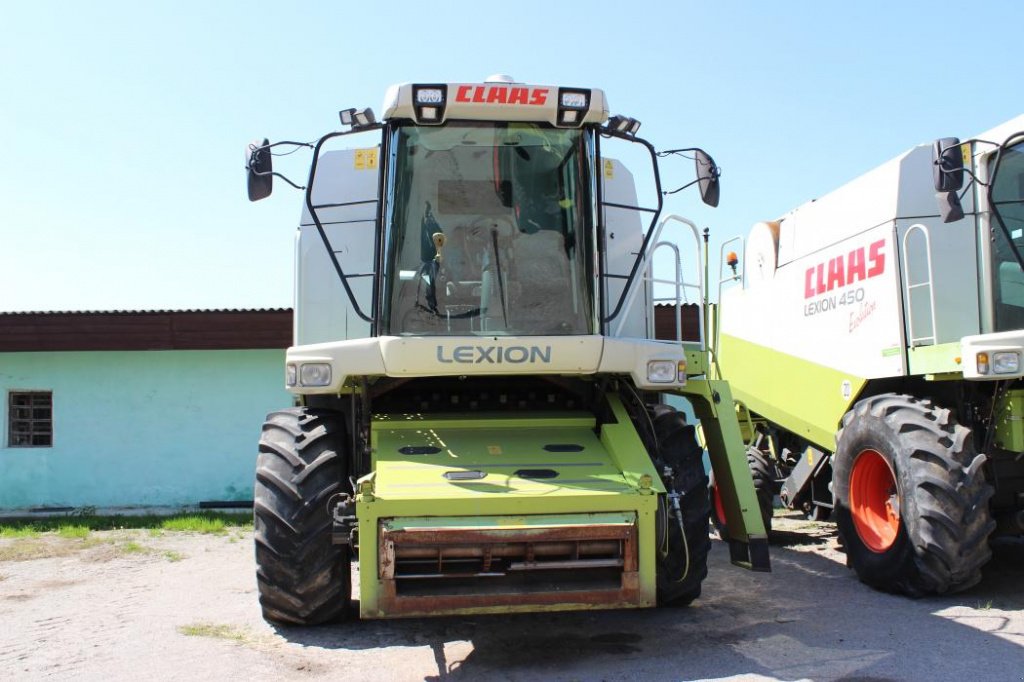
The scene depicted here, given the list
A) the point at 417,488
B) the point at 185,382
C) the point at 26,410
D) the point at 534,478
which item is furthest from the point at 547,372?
the point at 26,410

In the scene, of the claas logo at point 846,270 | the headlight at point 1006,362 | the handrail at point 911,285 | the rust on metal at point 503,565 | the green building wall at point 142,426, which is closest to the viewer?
the rust on metal at point 503,565

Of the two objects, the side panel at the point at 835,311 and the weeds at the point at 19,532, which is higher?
the side panel at the point at 835,311

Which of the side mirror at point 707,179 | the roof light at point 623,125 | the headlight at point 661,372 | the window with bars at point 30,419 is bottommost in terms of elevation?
the window with bars at point 30,419

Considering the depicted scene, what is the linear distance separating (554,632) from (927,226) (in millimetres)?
4110

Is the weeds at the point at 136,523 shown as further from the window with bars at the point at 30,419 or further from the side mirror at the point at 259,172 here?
the side mirror at the point at 259,172

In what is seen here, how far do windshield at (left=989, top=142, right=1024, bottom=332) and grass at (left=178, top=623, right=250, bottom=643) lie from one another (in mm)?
5537

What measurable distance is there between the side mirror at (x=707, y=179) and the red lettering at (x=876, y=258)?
2220 millimetres

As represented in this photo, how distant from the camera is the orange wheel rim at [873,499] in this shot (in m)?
6.66

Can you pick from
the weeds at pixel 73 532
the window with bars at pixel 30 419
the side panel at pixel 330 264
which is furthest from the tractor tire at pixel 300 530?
the window with bars at pixel 30 419

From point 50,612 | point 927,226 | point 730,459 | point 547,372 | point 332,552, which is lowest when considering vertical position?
point 50,612

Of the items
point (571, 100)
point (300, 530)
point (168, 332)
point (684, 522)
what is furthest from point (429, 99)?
point (168, 332)

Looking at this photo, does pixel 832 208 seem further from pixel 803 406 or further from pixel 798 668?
pixel 798 668

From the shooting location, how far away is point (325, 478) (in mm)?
5035

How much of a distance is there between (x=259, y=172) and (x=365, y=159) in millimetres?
1402
